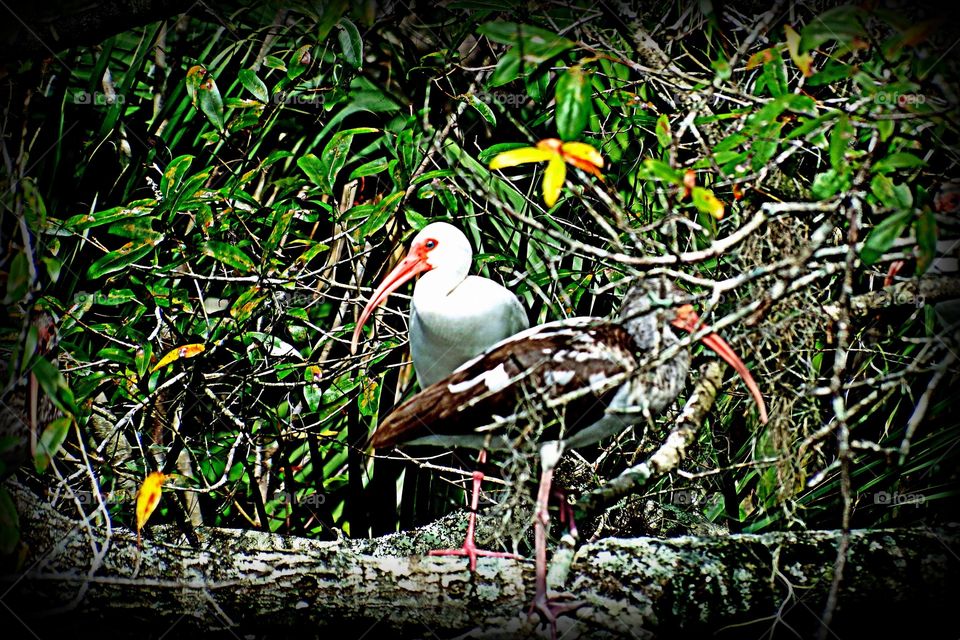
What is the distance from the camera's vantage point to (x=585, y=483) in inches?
113

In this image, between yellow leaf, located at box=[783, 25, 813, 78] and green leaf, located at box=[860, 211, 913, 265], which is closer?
green leaf, located at box=[860, 211, 913, 265]

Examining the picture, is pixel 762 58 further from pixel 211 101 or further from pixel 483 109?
pixel 211 101

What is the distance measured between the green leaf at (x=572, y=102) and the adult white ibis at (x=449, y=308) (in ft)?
2.98

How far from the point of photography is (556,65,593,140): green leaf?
1645 millimetres

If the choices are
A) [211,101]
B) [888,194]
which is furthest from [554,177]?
[211,101]

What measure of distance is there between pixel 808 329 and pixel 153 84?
2684 mm

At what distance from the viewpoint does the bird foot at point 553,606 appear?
1918mm

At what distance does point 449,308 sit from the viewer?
2475mm

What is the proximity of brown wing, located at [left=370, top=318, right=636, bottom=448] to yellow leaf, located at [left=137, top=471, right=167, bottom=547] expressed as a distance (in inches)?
24.8

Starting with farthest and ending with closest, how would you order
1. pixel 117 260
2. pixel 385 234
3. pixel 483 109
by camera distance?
pixel 385 234
pixel 483 109
pixel 117 260

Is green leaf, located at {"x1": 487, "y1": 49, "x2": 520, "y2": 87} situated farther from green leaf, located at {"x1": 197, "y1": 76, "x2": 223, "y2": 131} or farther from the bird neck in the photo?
green leaf, located at {"x1": 197, "y1": 76, "x2": 223, "y2": 131}

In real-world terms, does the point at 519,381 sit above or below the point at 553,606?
above

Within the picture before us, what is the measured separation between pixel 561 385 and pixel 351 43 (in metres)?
1.23

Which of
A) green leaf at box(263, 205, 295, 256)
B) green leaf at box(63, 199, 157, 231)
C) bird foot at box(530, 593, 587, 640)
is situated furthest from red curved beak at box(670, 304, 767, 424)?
green leaf at box(63, 199, 157, 231)
